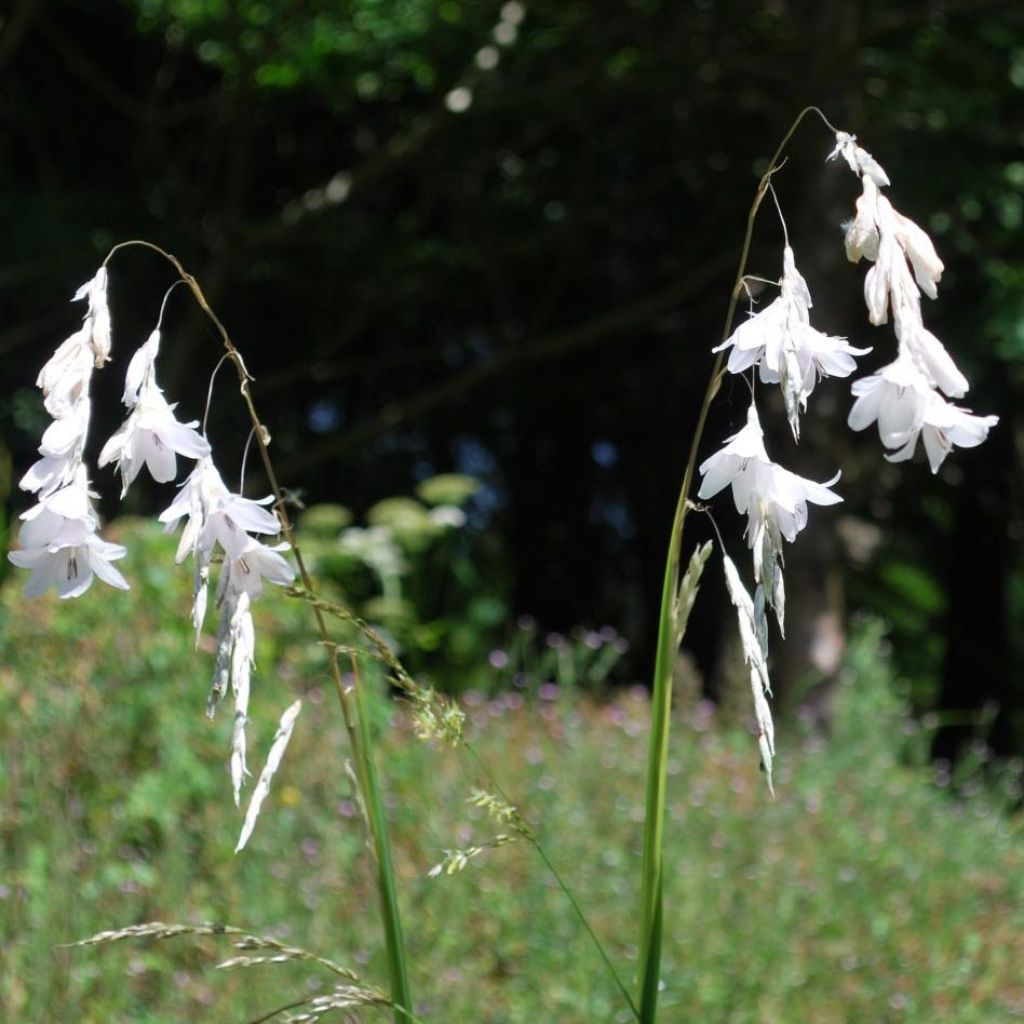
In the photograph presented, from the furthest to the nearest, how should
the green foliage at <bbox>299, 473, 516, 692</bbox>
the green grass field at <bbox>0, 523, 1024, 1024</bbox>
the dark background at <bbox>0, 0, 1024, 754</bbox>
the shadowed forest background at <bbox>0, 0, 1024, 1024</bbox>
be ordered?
the dark background at <bbox>0, 0, 1024, 754</bbox>, the green foliage at <bbox>299, 473, 516, 692</bbox>, the shadowed forest background at <bbox>0, 0, 1024, 1024</bbox>, the green grass field at <bbox>0, 523, 1024, 1024</bbox>

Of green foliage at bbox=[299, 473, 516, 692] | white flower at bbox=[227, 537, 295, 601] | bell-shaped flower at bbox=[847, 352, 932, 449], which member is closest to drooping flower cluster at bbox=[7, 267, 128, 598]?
white flower at bbox=[227, 537, 295, 601]

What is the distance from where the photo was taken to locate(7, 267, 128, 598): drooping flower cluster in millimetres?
1446

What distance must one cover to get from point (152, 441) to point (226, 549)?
13 centimetres

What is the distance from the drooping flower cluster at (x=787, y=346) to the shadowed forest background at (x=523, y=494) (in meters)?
0.54

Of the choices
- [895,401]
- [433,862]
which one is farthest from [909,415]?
[433,862]

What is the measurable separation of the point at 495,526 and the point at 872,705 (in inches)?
213

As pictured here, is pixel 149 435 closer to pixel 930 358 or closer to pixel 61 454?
pixel 61 454

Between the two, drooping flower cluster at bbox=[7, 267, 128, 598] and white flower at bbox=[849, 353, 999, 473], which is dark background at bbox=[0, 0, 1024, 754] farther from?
white flower at bbox=[849, 353, 999, 473]

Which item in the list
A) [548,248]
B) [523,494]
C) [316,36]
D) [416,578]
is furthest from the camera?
[523,494]

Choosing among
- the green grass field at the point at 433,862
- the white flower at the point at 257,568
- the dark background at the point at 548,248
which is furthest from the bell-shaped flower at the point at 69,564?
the dark background at the point at 548,248

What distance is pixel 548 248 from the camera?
9.87m

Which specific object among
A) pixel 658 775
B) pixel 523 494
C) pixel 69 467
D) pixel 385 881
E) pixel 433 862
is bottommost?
pixel 523 494

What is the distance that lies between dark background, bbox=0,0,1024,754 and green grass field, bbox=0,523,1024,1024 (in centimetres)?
166

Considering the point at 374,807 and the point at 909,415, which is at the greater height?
the point at 909,415
